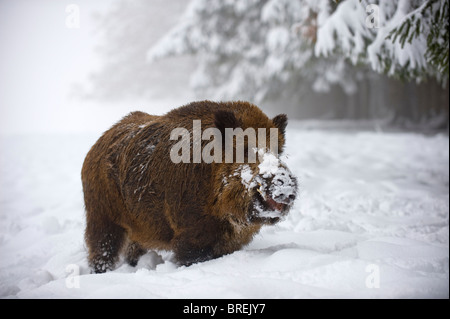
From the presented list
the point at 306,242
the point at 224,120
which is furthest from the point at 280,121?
the point at 306,242

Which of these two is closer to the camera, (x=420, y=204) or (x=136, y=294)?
(x=136, y=294)

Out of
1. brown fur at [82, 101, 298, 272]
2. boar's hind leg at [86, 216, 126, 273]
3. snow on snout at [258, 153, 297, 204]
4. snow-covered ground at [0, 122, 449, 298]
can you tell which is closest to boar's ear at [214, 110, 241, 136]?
brown fur at [82, 101, 298, 272]

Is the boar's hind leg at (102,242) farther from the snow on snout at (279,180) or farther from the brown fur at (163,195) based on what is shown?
the snow on snout at (279,180)

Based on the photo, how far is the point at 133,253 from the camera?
12.4ft

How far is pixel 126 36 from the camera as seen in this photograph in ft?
118

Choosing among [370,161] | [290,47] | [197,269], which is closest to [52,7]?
[290,47]

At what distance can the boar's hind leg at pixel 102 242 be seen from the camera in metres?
3.43

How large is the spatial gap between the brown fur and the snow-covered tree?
313 centimetres

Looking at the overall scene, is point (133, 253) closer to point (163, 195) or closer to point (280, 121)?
point (163, 195)

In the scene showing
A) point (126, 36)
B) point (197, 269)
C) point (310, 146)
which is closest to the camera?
point (197, 269)

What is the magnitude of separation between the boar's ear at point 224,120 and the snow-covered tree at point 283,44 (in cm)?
337

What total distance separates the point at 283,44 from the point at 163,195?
894cm

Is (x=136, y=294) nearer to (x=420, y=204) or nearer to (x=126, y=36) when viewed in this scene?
(x=420, y=204)
